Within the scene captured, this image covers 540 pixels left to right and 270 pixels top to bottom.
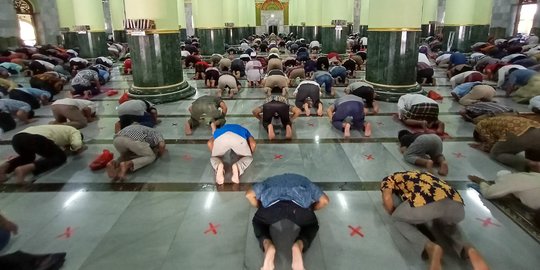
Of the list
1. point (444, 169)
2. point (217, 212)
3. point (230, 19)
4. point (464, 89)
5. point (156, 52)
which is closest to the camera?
point (217, 212)

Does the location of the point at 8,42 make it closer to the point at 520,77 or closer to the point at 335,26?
the point at 335,26

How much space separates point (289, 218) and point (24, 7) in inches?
798

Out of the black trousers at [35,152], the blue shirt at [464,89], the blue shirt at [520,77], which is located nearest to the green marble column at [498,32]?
the blue shirt at [520,77]

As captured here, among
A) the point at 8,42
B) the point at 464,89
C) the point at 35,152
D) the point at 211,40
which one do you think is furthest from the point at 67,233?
the point at 8,42

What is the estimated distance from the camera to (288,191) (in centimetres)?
272

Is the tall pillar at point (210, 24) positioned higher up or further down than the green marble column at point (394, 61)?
higher up

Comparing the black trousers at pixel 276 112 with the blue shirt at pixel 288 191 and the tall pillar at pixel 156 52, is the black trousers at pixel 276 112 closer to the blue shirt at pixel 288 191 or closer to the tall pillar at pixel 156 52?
the blue shirt at pixel 288 191

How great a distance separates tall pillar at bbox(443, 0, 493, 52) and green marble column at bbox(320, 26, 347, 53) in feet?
13.3

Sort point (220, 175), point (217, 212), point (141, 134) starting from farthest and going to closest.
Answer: point (141, 134) < point (220, 175) < point (217, 212)

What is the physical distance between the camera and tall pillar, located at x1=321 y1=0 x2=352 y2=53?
1548 cm

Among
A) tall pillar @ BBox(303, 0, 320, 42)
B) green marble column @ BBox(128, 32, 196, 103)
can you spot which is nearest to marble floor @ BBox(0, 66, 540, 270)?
green marble column @ BBox(128, 32, 196, 103)

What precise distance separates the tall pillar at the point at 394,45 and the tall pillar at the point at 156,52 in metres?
4.15

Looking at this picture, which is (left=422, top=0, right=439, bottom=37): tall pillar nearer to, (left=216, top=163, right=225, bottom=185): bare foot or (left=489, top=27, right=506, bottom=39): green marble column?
(left=489, top=27, right=506, bottom=39): green marble column

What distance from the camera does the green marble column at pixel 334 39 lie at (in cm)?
1551
